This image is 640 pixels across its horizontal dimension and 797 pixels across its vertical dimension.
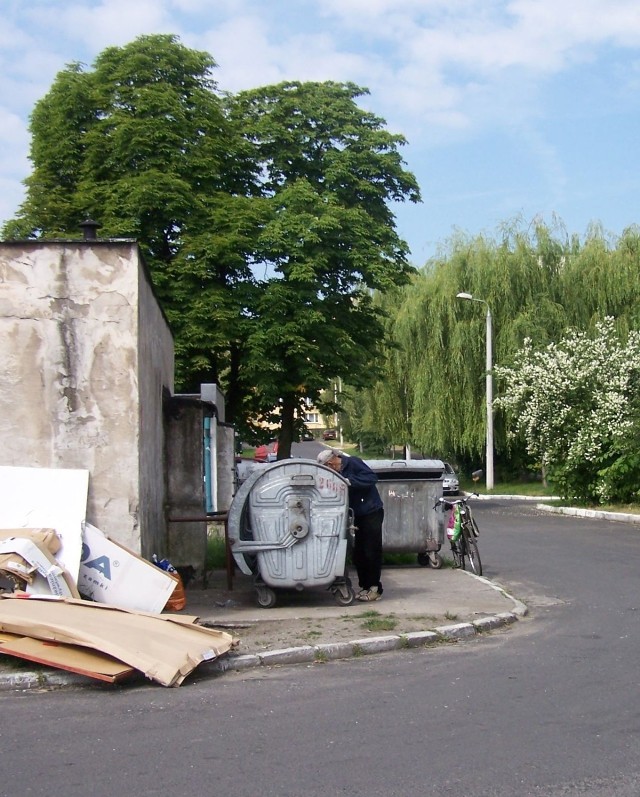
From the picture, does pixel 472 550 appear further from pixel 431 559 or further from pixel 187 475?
pixel 187 475

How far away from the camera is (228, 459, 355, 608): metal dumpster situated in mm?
10258

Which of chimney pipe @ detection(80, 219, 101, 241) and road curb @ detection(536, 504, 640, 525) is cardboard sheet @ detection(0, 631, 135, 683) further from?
road curb @ detection(536, 504, 640, 525)

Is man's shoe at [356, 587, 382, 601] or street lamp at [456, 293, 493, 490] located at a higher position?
street lamp at [456, 293, 493, 490]

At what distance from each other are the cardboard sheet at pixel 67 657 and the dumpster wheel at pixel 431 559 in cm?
775

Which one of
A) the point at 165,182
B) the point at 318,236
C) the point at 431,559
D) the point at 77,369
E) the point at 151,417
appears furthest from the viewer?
the point at 318,236

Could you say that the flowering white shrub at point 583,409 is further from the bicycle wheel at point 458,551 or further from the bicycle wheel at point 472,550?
the bicycle wheel at point 472,550

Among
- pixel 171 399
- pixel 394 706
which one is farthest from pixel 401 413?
pixel 394 706

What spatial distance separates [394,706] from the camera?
655cm

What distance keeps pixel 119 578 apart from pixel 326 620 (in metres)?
2.00

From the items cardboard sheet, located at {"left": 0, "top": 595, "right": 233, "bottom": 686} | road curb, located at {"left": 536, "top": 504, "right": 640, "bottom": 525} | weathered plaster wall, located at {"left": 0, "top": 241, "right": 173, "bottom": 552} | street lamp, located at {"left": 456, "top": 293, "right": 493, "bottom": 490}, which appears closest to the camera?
cardboard sheet, located at {"left": 0, "top": 595, "right": 233, "bottom": 686}

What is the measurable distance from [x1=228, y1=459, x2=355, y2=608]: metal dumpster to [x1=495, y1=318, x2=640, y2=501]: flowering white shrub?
622 inches

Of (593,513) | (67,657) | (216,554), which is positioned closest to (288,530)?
(67,657)

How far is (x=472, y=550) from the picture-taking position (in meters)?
13.7

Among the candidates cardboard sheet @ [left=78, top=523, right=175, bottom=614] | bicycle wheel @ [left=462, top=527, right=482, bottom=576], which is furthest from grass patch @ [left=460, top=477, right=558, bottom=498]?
cardboard sheet @ [left=78, top=523, right=175, bottom=614]
